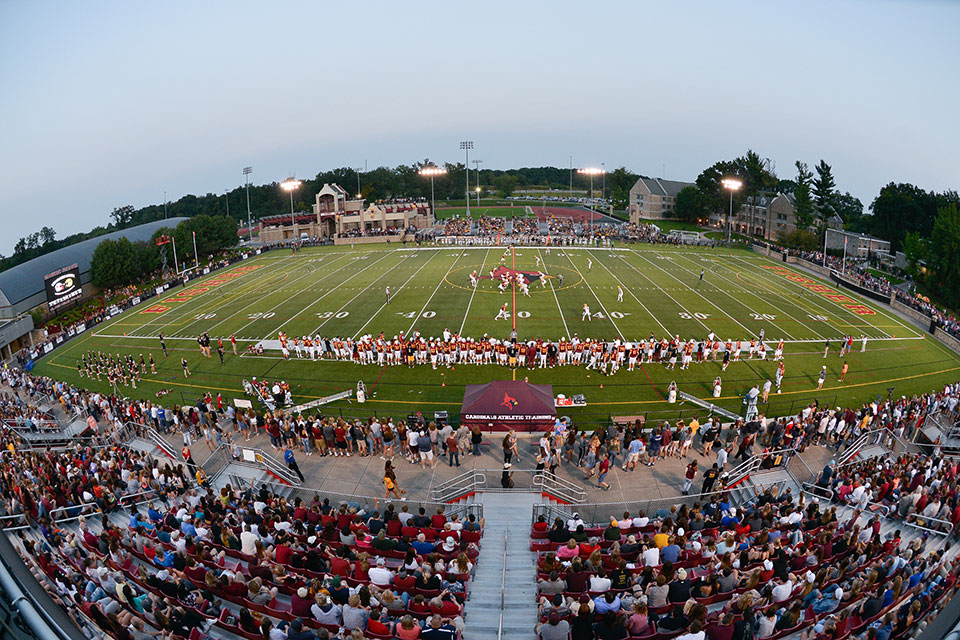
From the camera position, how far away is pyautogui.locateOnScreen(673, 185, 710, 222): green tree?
9118 cm

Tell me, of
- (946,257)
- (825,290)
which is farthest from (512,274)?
(946,257)

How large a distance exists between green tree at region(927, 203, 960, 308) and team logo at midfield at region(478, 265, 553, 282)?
32.4 metres

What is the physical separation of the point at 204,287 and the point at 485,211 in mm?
75149

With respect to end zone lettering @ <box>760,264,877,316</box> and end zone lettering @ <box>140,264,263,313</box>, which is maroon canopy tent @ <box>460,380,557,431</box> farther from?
end zone lettering @ <box>140,264,263,313</box>

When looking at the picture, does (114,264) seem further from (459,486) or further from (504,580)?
(504,580)

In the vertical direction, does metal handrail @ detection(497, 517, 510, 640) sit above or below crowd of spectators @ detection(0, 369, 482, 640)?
below

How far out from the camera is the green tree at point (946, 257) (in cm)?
4430

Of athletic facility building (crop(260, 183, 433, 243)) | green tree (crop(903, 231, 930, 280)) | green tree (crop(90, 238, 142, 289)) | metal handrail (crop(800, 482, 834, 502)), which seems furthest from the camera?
athletic facility building (crop(260, 183, 433, 243))

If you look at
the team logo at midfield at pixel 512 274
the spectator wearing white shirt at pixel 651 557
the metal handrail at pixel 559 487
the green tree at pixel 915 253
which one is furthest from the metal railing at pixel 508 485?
the green tree at pixel 915 253

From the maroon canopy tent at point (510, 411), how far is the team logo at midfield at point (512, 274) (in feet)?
85.2

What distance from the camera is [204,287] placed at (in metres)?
49.1

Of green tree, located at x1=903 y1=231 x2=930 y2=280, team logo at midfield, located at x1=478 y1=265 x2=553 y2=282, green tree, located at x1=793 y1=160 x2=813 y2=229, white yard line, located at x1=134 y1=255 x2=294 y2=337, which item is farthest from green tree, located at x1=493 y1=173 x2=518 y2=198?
team logo at midfield, located at x1=478 y1=265 x2=553 y2=282

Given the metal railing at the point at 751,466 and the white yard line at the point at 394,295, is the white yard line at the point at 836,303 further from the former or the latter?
the white yard line at the point at 394,295

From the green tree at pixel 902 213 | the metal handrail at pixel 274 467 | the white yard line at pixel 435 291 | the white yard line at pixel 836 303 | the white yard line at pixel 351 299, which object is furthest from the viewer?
the green tree at pixel 902 213
